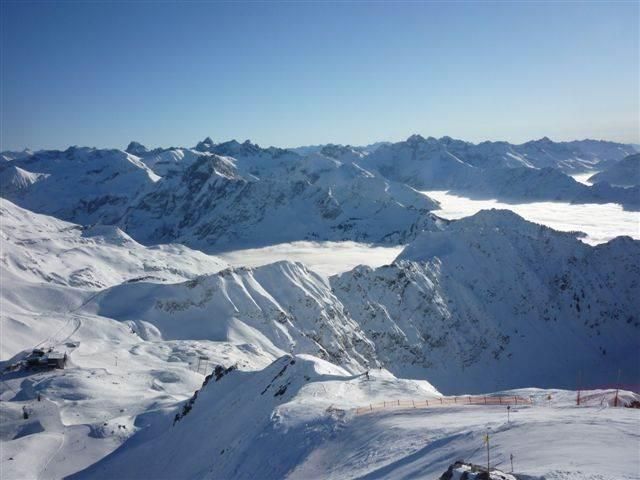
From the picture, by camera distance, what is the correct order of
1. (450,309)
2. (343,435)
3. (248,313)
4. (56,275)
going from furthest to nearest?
(56,275), (450,309), (248,313), (343,435)

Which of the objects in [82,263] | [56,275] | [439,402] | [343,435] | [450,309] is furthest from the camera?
[82,263]

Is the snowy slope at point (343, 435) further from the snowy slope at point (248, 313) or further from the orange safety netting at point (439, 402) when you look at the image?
the snowy slope at point (248, 313)

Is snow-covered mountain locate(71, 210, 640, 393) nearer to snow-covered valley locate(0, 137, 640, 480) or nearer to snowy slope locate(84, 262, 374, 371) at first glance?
snowy slope locate(84, 262, 374, 371)

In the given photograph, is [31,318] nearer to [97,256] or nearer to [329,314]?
[329,314]

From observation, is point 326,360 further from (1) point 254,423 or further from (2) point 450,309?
(1) point 254,423

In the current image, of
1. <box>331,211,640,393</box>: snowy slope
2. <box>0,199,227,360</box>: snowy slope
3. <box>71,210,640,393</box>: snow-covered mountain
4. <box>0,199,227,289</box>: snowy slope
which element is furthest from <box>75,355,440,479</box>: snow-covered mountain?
<box>0,199,227,289</box>: snowy slope

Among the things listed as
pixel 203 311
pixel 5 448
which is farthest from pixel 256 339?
pixel 5 448

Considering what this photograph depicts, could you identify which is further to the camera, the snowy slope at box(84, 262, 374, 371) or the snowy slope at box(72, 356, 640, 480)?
the snowy slope at box(84, 262, 374, 371)

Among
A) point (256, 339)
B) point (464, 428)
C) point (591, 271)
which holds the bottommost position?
point (256, 339)

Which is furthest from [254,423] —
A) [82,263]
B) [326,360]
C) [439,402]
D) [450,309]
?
[82,263]

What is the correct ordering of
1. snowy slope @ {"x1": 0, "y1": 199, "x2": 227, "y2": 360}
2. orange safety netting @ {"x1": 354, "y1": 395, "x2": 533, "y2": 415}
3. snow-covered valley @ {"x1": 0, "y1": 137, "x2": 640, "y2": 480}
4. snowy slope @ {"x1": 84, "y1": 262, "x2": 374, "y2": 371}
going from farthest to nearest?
snowy slope @ {"x1": 84, "y1": 262, "x2": 374, "y2": 371}, snowy slope @ {"x1": 0, "y1": 199, "x2": 227, "y2": 360}, orange safety netting @ {"x1": 354, "y1": 395, "x2": 533, "y2": 415}, snow-covered valley @ {"x1": 0, "y1": 137, "x2": 640, "y2": 480}

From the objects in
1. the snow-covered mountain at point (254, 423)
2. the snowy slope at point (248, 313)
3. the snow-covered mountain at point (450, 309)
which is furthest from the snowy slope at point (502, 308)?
the snow-covered mountain at point (254, 423)
